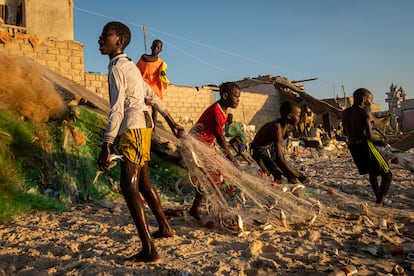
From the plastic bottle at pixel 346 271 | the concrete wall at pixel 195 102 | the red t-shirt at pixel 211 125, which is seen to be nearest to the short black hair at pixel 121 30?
the red t-shirt at pixel 211 125

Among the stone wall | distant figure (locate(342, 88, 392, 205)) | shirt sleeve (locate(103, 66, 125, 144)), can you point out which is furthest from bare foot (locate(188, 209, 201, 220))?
the stone wall

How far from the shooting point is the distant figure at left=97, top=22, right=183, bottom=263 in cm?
258

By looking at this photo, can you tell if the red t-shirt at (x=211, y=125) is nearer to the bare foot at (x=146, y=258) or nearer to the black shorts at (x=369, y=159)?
the bare foot at (x=146, y=258)

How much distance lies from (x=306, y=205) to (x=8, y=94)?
3.98 metres

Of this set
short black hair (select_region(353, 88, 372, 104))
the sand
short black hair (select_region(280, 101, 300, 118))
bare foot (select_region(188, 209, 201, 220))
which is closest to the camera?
the sand

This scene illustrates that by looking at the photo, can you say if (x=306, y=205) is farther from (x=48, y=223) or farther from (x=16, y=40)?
(x=16, y=40)

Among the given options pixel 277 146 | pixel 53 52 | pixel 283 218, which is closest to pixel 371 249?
pixel 283 218

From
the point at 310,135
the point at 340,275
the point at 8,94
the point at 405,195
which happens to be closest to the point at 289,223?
the point at 340,275

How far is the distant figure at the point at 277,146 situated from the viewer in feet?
13.6

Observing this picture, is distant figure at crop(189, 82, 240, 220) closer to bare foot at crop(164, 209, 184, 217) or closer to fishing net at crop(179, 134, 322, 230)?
bare foot at crop(164, 209, 184, 217)

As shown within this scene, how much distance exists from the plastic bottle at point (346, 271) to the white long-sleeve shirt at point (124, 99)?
1614 millimetres

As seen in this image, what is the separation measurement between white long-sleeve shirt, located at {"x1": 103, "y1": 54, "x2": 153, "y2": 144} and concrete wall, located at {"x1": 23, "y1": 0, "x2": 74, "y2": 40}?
13639mm

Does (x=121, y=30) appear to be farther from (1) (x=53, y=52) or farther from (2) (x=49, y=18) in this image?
(2) (x=49, y=18)

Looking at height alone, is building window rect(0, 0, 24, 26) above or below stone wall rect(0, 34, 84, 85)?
above
